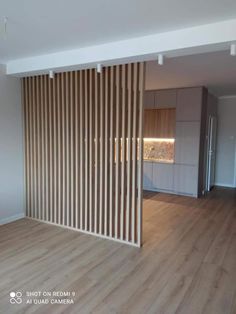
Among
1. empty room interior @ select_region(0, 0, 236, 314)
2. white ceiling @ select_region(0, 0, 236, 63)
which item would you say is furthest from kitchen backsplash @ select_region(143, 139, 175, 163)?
white ceiling @ select_region(0, 0, 236, 63)

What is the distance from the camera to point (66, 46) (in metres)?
3.60

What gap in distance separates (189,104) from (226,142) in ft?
7.81

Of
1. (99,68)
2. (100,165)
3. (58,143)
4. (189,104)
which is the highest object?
(99,68)

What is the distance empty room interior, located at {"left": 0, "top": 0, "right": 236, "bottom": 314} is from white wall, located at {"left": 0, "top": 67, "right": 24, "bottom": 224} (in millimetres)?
22

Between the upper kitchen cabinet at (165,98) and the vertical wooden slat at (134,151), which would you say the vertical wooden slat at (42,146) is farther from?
the upper kitchen cabinet at (165,98)

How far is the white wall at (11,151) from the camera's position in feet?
14.8

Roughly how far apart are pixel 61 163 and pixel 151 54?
2.33 meters

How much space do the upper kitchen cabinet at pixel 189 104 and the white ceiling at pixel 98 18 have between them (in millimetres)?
3678

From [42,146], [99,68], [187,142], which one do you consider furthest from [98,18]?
[187,142]

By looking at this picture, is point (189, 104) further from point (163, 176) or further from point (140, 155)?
point (140, 155)

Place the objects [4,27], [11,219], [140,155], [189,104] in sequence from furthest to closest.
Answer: [189,104] < [11,219] < [140,155] < [4,27]

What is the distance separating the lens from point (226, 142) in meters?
8.09

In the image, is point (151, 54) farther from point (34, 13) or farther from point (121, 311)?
point (121, 311)

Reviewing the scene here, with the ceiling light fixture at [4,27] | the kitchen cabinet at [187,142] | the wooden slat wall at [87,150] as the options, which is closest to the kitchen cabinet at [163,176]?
the kitchen cabinet at [187,142]
